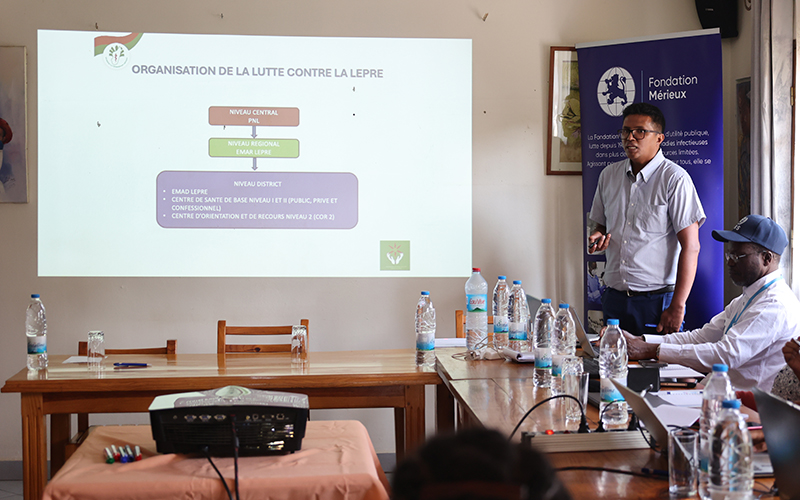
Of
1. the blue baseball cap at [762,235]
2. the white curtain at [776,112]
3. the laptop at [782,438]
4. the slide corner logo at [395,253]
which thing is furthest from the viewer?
the slide corner logo at [395,253]

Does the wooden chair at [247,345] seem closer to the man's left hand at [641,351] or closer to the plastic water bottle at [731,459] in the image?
the man's left hand at [641,351]

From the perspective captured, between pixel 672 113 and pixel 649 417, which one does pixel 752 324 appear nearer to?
pixel 649 417

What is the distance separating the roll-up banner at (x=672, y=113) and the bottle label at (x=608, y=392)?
2011 millimetres

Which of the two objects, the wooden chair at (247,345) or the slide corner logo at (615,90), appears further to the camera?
the slide corner logo at (615,90)

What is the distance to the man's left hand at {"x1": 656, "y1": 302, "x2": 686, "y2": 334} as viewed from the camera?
3.15 meters

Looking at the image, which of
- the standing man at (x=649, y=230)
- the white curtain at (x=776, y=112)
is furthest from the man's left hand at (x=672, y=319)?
the white curtain at (x=776, y=112)

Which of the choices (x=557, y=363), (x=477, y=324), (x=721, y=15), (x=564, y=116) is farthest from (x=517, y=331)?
(x=721, y=15)

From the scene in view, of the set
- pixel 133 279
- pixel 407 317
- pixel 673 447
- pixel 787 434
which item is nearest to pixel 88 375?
pixel 133 279

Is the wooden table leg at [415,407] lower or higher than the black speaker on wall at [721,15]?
lower

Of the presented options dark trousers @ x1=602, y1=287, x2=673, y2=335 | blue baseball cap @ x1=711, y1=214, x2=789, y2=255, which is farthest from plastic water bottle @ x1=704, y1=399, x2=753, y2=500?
dark trousers @ x1=602, y1=287, x2=673, y2=335

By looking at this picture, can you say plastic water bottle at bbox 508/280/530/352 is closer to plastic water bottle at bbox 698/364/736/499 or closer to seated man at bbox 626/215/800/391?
seated man at bbox 626/215/800/391

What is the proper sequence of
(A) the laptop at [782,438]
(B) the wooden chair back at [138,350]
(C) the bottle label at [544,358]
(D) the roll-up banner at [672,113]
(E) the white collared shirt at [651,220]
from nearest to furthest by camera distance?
(A) the laptop at [782,438]
(C) the bottle label at [544,358]
(B) the wooden chair back at [138,350]
(E) the white collared shirt at [651,220]
(D) the roll-up banner at [672,113]

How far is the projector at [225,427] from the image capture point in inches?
64.0

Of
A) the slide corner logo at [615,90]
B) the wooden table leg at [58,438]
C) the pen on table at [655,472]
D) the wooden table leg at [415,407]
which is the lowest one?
the wooden table leg at [58,438]
